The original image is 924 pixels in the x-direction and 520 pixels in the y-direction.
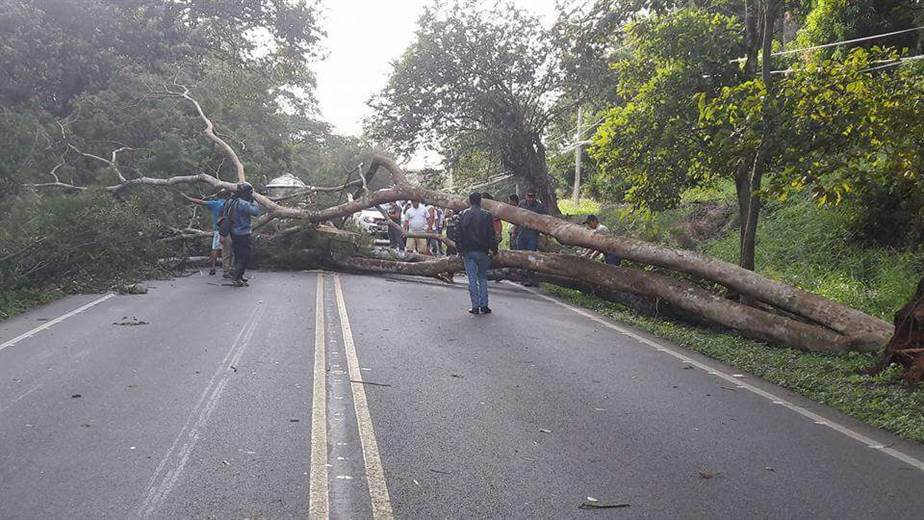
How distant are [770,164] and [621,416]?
615cm

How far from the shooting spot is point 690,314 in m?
12.1

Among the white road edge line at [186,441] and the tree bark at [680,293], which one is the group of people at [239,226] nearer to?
the tree bark at [680,293]

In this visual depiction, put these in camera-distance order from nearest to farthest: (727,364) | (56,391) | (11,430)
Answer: (11,430) → (56,391) → (727,364)

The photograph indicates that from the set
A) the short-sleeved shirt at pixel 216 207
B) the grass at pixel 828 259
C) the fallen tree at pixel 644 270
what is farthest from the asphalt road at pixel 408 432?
the short-sleeved shirt at pixel 216 207

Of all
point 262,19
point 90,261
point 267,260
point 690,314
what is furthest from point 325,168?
point 690,314

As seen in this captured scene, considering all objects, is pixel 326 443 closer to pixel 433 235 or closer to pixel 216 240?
pixel 216 240

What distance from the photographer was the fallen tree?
962 cm

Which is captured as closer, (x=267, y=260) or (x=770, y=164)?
(x=770, y=164)

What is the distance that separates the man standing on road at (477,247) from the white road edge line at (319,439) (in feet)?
10.0

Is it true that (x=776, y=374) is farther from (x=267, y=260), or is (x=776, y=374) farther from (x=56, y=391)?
(x=267, y=260)

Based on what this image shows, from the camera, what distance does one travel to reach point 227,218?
51.4 feet

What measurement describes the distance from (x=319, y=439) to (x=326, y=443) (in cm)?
11

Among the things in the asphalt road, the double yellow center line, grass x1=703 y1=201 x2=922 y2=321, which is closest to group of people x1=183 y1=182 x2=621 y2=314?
the asphalt road

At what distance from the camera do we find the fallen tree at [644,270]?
31.6ft
